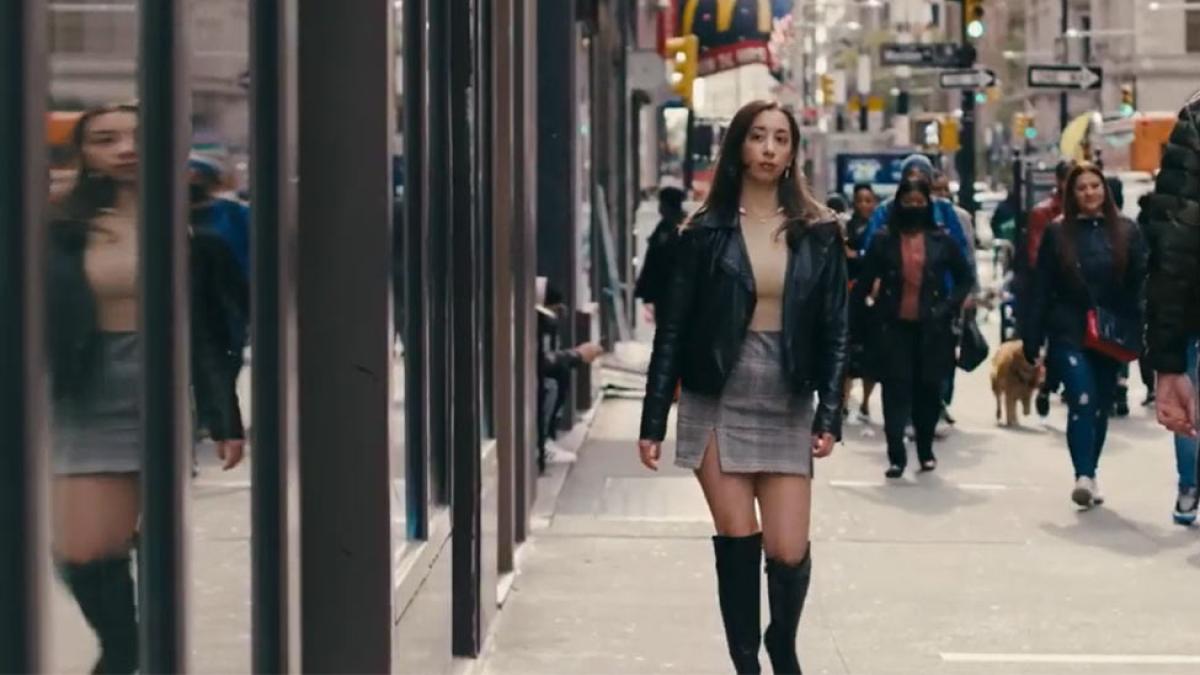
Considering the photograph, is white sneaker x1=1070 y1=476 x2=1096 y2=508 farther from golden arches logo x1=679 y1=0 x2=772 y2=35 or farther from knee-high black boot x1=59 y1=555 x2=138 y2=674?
golden arches logo x1=679 y1=0 x2=772 y2=35

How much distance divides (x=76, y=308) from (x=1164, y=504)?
36.1 ft

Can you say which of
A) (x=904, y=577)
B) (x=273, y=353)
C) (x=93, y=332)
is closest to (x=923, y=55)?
(x=904, y=577)

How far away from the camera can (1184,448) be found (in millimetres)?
12875

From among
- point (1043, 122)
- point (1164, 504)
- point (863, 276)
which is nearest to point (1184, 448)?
point (1164, 504)

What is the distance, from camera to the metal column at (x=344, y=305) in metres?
5.68

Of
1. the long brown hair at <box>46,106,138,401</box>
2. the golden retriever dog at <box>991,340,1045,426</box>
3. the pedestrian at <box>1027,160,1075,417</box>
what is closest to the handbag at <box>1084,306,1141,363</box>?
the pedestrian at <box>1027,160,1075,417</box>

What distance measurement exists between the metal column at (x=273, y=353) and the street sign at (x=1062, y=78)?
23280 mm

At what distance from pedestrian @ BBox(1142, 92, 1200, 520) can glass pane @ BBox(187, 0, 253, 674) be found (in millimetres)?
2505

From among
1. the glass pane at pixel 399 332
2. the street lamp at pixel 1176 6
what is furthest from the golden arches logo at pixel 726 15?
the glass pane at pixel 399 332

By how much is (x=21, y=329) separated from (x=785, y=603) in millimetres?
4633

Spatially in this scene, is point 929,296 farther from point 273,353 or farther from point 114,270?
point 114,270

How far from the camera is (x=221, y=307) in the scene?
14.9 ft

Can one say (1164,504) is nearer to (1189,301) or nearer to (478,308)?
(478,308)

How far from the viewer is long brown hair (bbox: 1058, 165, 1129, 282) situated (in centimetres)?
1340
